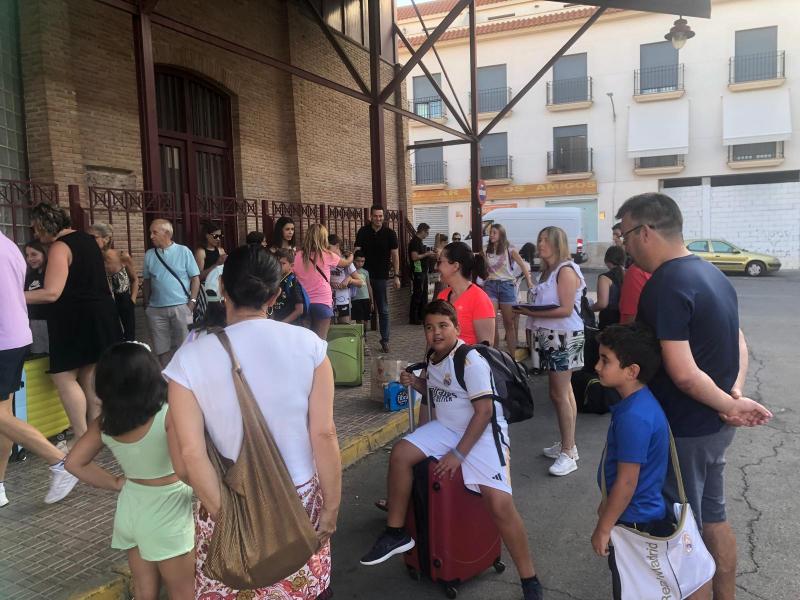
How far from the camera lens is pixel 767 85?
88.7ft

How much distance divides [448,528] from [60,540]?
2.20 m

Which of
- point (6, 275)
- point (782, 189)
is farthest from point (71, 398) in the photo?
point (782, 189)

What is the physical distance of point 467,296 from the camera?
3.79 meters

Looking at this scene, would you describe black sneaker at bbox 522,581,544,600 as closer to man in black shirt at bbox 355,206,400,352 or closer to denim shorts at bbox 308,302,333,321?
denim shorts at bbox 308,302,333,321

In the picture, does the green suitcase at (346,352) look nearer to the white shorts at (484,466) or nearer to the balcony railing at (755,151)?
the white shorts at (484,466)

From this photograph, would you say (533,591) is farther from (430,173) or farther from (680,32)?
(430,173)

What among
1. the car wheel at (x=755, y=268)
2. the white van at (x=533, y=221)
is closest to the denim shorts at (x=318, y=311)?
the white van at (x=533, y=221)

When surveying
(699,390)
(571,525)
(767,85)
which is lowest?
(571,525)

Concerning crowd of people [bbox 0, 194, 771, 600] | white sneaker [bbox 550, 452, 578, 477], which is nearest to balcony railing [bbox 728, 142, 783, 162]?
white sneaker [bbox 550, 452, 578, 477]

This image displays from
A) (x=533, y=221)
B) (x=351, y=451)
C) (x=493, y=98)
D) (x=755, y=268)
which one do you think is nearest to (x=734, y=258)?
(x=755, y=268)

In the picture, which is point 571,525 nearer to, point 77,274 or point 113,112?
point 77,274

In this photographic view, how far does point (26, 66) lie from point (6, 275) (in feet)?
18.4

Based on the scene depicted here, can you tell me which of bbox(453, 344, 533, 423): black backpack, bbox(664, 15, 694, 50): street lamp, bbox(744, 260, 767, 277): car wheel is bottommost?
bbox(744, 260, 767, 277): car wheel

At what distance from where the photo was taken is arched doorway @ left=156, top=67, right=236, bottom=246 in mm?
10031
